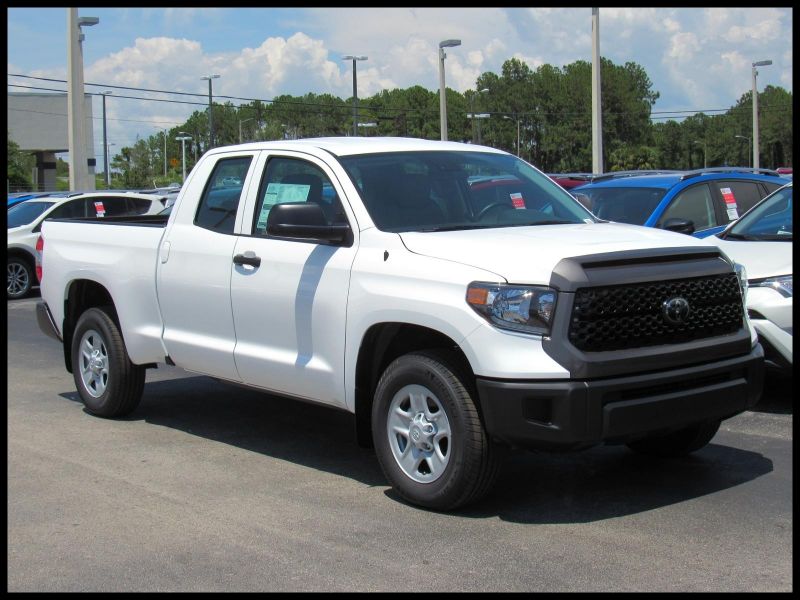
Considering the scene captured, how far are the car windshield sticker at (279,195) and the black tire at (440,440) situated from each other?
150cm

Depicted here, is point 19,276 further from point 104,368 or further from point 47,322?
point 104,368

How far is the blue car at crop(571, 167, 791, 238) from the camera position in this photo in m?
11.2

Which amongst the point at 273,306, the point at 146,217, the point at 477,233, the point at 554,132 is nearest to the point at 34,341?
the point at 146,217

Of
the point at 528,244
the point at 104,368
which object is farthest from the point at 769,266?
the point at 104,368

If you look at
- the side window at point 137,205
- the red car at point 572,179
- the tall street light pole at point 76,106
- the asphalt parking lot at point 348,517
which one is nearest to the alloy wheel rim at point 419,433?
the asphalt parking lot at point 348,517

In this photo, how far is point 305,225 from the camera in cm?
612

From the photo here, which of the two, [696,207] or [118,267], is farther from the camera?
[696,207]

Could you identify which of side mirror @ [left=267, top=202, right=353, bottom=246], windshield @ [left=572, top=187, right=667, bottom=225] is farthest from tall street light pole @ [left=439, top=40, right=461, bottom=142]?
side mirror @ [left=267, top=202, right=353, bottom=246]

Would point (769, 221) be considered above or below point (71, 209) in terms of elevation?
below

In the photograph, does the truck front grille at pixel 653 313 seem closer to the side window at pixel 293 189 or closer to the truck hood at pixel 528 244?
the truck hood at pixel 528 244

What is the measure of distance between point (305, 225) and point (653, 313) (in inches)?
77.2

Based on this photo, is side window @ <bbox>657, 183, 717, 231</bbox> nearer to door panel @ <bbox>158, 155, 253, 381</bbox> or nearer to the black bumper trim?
door panel @ <bbox>158, 155, 253, 381</bbox>

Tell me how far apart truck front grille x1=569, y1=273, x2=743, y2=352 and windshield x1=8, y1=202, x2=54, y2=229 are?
15355mm

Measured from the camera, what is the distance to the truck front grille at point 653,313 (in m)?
5.29
